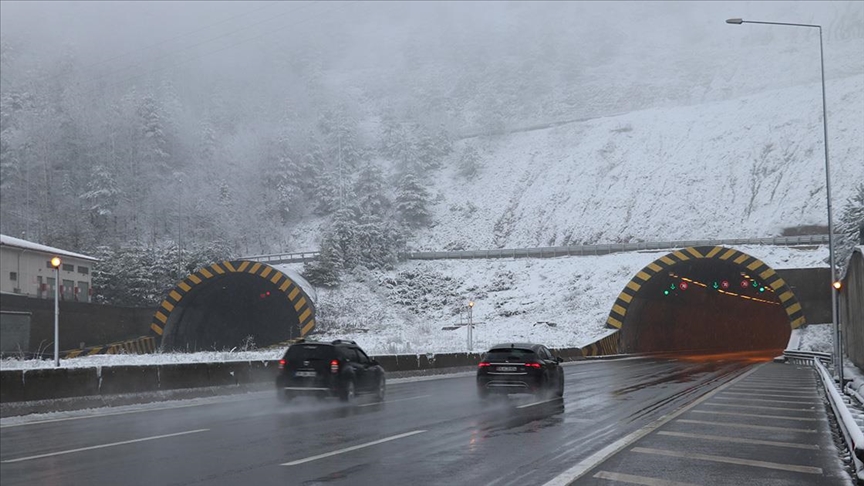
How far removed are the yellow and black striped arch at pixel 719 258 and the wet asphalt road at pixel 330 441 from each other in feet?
107

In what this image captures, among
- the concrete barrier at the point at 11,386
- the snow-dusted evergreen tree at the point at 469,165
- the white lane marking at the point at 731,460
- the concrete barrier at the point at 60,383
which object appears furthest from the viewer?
the snow-dusted evergreen tree at the point at 469,165

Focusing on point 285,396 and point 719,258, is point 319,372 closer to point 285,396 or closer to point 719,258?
point 285,396

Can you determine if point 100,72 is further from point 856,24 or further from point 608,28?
point 856,24

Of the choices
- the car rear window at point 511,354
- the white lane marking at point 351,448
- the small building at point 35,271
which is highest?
the small building at point 35,271

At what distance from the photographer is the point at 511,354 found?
20.7m

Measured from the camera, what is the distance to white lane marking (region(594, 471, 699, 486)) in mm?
8898

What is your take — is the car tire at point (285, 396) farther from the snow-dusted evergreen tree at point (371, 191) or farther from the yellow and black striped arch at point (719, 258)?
the snow-dusted evergreen tree at point (371, 191)

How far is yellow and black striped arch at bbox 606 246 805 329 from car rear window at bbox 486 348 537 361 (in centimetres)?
3360

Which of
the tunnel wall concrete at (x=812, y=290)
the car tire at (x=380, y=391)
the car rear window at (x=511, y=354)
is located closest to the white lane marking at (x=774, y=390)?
the car rear window at (x=511, y=354)

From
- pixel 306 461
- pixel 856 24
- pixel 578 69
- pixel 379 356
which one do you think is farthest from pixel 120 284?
pixel 856 24

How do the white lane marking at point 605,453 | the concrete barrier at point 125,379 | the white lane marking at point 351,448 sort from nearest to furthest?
the white lane marking at point 605,453 < the white lane marking at point 351,448 < the concrete barrier at point 125,379

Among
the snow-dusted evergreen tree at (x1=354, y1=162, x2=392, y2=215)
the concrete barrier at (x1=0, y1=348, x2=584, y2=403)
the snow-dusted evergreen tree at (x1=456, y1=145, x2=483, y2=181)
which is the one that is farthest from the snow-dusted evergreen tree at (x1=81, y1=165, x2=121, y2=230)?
the concrete barrier at (x1=0, y1=348, x2=584, y2=403)

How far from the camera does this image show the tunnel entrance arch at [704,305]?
167ft

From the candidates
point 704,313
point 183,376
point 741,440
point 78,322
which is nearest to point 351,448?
point 741,440
